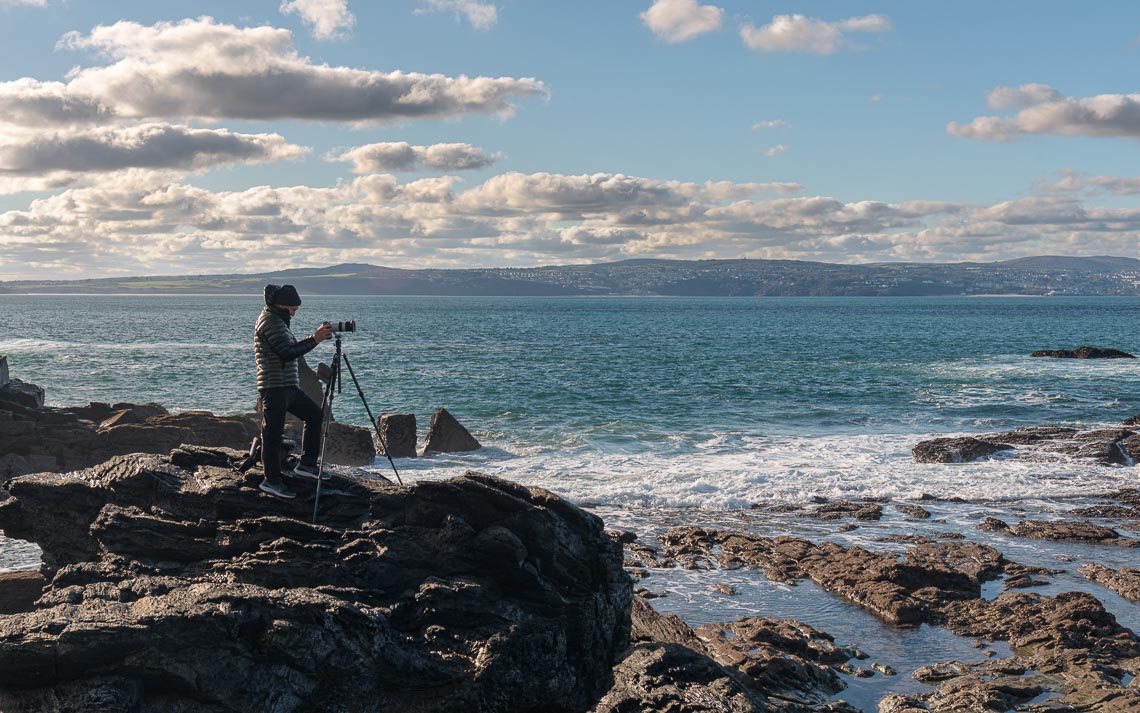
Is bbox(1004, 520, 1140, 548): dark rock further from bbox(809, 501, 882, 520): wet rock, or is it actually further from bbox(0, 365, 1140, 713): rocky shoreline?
bbox(0, 365, 1140, 713): rocky shoreline

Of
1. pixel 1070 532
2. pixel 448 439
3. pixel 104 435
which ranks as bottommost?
pixel 448 439

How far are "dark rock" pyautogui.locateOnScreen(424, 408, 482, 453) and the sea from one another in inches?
35.9

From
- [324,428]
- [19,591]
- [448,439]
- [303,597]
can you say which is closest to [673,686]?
[303,597]

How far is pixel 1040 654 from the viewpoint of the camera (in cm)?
1262

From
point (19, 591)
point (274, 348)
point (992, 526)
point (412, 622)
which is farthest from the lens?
point (992, 526)

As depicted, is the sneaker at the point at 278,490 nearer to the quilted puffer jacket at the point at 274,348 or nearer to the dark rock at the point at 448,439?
the quilted puffer jacket at the point at 274,348

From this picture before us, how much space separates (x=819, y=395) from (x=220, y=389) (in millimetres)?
33424

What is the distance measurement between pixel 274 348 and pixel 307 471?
63.7 inches

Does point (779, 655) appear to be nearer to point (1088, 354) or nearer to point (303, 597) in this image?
point (303, 597)

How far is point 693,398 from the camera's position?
45.0 meters

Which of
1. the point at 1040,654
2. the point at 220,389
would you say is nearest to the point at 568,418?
the point at 220,389

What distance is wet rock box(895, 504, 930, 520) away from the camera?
2136cm

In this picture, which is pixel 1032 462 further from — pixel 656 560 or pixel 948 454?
pixel 656 560

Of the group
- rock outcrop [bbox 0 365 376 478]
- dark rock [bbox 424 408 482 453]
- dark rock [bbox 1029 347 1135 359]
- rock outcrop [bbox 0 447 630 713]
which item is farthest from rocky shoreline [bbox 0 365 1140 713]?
dark rock [bbox 1029 347 1135 359]
